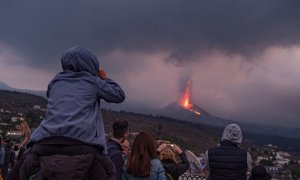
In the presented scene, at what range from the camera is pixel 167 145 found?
6.61m

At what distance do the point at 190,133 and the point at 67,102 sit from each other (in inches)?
2850

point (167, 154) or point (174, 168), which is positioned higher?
point (167, 154)

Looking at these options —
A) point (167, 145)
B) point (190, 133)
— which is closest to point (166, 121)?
point (190, 133)

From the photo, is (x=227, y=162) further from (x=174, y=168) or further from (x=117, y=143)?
(x=117, y=143)

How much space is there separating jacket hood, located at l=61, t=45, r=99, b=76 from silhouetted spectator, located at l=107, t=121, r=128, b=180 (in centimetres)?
209

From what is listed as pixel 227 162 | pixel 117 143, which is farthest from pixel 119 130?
pixel 227 162

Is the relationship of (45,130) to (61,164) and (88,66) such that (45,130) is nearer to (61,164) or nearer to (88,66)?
(61,164)

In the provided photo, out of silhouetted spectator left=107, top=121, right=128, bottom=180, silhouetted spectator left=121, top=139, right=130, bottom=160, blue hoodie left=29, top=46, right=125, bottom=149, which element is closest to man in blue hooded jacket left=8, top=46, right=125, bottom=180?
blue hoodie left=29, top=46, right=125, bottom=149

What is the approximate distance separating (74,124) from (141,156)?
6.84 ft

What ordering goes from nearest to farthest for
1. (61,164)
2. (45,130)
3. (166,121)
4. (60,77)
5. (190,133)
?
(61,164) → (45,130) → (60,77) → (190,133) → (166,121)

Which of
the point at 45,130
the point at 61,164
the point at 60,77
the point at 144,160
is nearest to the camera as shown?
the point at 61,164

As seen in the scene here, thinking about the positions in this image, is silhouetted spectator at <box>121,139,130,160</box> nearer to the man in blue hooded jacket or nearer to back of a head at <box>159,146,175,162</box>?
back of a head at <box>159,146,175,162</box>

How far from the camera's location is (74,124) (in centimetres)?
389

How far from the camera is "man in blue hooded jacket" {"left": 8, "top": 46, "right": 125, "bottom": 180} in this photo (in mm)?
3796
